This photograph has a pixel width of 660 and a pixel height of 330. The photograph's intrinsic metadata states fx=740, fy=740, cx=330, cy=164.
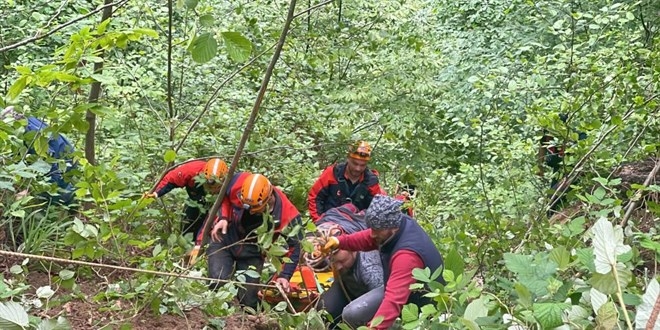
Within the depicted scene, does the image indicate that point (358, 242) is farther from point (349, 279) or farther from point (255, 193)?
point (255, 193)

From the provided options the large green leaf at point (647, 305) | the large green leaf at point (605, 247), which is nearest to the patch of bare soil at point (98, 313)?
the large green leaf at point (605, 247)

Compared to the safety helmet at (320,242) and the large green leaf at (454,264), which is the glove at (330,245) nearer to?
the safety helmet at (320,242)

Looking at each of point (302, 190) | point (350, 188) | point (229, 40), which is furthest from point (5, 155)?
point (302, 190)

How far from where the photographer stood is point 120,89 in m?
6.98

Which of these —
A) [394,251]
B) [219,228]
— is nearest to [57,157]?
[219,228]

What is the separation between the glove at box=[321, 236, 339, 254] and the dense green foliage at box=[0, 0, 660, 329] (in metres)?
0.72

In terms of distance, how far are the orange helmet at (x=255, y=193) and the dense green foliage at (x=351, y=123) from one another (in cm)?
31

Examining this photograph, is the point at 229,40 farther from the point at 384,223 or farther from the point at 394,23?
the point at 394,23

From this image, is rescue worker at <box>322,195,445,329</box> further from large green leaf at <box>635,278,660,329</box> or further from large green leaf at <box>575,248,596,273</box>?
Answer: large green leaf at <box>635,278,660,329</box>

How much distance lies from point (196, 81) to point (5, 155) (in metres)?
5.01

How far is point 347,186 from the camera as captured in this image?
8367mm

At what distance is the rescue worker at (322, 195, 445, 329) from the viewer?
4.70 metres

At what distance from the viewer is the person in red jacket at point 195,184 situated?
20.7 ft

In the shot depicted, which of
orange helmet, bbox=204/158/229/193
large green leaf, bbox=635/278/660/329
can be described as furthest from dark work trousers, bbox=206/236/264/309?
large green leaf, bbox=635/278/660/329
